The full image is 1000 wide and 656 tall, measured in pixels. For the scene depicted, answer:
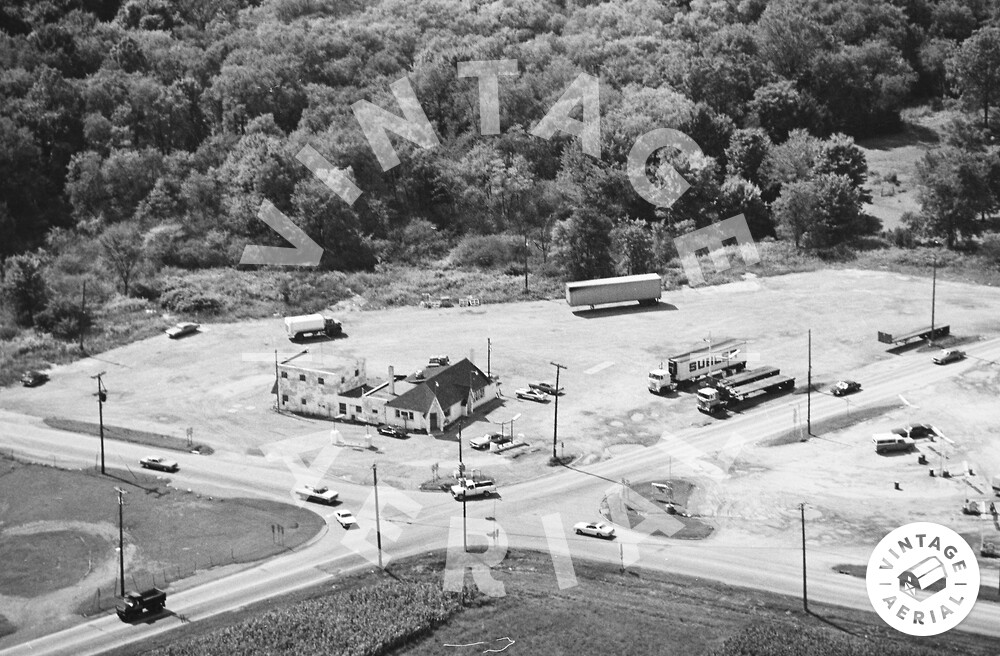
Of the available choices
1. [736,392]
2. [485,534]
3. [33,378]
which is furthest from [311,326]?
[485,534]

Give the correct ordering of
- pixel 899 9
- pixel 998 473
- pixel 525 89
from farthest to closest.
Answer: pixel 899 9 < pixel 525 89 < pixel 998 473

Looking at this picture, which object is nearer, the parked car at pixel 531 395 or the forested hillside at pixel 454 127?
the parked car at pixel 531 395

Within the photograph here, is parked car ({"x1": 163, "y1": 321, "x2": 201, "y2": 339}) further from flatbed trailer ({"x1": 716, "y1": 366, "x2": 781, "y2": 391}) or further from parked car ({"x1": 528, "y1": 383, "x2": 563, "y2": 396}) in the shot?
flatbed trailer ({"x1": 716, "y1": 366, "x2": 781, "y2": 391})

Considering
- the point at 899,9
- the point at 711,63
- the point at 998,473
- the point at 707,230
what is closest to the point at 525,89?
the point at 711,63

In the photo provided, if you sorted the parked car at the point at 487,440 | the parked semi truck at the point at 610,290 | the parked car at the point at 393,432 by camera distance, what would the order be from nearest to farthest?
the parked car at the point at 487,440
the parked car at the point at 393,432
the parked semi truck at the point at 610,290

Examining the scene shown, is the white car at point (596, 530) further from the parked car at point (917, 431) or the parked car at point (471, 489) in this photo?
the parked car at point (917, 431)

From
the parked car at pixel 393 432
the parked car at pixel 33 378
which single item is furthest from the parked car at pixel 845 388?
the parked car at pixel 33 378

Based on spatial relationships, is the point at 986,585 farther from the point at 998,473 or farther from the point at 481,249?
the point at 481,249
